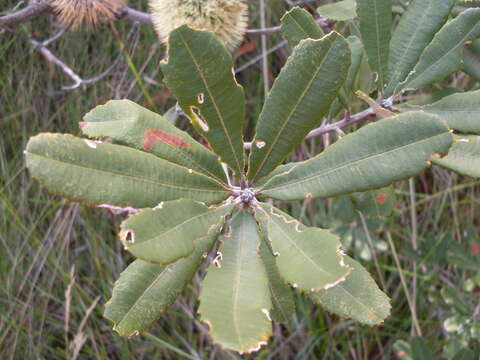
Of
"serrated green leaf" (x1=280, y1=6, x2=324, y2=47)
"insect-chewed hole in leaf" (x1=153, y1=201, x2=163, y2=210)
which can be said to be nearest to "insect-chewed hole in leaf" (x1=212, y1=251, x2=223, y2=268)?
"insect-chewed hole in leaf" (x1=153, y1=201, x2=163, y2=210)

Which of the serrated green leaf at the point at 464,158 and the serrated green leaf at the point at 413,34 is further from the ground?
the serrated green leaf at the point at 413,34

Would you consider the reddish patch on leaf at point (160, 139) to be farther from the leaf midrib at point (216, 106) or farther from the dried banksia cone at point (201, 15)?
the dried banksia cone at point (201, 15)

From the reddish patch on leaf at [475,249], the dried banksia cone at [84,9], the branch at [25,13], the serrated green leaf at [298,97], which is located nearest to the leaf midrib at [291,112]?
the serrated green leaf at [298,97]

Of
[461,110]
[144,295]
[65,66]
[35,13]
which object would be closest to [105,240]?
[65,66]

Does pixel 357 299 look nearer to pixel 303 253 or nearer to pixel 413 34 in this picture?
pixel 303 253

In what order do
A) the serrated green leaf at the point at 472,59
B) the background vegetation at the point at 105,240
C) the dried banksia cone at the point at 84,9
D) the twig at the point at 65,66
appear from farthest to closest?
the background vegetation at the point at 105,240 → the twig at the point at 65,66 → the dried banksia cone at the point at 84,9 → the serrated green leaf at the point at 472,59

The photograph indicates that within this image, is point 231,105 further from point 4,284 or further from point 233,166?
point 4,284
